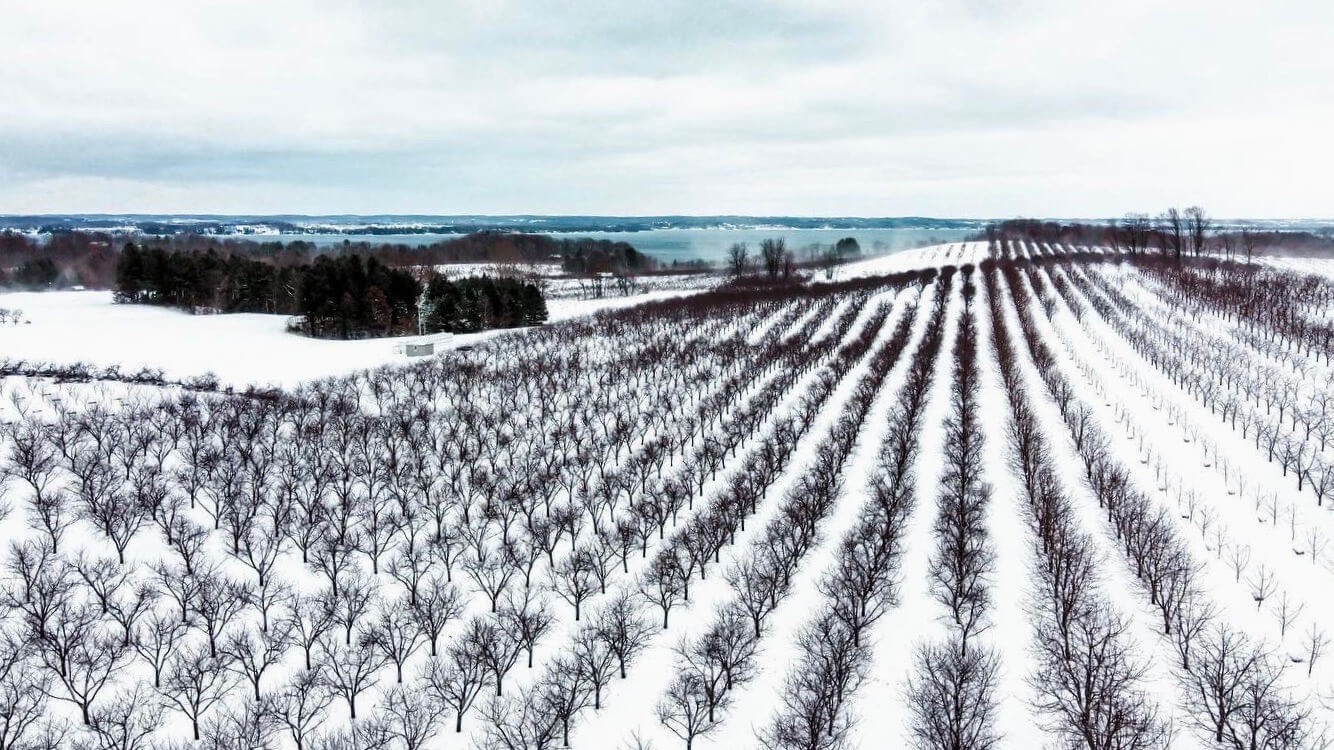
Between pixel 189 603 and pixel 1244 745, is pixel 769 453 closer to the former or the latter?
pixel 1244 745

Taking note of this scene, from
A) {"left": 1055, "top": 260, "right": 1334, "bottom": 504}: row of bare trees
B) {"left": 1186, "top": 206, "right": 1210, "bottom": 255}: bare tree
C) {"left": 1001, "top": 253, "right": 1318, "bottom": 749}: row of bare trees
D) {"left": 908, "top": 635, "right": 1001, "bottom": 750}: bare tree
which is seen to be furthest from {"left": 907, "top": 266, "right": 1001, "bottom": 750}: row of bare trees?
{"left": 1186, "top": 206, "right": 1210, "bottom": 255}: bare tree

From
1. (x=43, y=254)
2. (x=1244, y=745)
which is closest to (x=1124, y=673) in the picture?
(x=1244, y=745)

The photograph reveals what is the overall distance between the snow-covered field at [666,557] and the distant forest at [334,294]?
18.9m

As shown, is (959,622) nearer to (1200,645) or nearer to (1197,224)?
(1200,645)

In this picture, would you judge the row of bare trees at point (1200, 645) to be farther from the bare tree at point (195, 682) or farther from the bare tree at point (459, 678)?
the bare tree at point (195, 682)

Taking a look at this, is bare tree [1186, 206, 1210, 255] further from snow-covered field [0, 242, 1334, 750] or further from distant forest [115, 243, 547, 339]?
distant forest [115, 243, 547, 339]

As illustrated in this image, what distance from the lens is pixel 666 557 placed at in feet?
130

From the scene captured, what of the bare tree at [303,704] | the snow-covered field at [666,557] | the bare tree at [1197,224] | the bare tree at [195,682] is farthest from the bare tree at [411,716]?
the bare tree at [1197,224]

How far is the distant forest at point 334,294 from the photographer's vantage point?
94.2m

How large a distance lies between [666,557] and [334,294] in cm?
7229

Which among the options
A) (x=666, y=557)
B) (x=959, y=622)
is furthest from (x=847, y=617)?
(x=666, y=557)

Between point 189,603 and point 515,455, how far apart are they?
79.2 ft

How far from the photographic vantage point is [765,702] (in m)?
30.7

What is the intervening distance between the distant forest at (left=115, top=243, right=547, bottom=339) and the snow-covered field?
18921 millimetres
